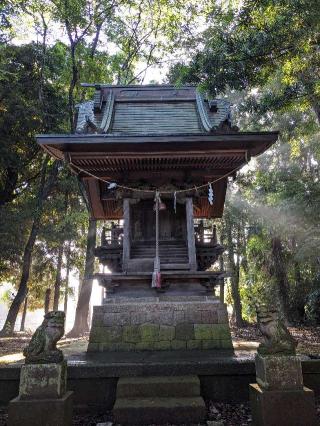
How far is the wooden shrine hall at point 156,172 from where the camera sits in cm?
695

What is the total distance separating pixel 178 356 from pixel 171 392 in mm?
1168

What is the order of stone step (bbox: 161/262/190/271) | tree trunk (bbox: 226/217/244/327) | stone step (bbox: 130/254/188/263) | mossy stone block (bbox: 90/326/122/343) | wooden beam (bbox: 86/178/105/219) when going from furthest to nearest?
tree trunk (bbox: 226/217/244/327)
wooden beam (bbox: 86/178/105/219)
stone step (bbox: 130/254/188/263)
stone step (bbox: 161/262/190/271)
mossy stone block (bbox: 90/326/122/343)

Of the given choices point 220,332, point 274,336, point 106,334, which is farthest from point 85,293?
point 274,336

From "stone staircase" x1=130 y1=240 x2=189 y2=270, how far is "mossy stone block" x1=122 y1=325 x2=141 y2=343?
1.47 m

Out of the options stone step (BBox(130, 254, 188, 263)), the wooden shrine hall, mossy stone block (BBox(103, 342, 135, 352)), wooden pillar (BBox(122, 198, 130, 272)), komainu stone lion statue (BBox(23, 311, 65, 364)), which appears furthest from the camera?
stone step (BBox(130, 254, 188, 263))

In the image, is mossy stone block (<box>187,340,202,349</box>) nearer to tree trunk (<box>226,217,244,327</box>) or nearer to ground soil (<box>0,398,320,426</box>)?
ground soil (<box>0,398,320,426</box>)

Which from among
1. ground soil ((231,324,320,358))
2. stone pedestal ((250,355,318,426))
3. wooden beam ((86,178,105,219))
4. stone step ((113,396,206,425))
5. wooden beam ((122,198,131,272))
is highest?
wooden beam ((86,178,105,219))

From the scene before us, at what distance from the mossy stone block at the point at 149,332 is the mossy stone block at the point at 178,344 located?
34 cm

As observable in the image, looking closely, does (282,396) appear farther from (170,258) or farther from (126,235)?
(126,235)

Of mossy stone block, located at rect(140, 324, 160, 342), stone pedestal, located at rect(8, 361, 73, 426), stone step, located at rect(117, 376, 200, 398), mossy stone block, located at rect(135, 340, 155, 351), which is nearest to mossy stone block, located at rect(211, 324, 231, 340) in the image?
mossy stone block, located at rect(140, 324, 160, 342)

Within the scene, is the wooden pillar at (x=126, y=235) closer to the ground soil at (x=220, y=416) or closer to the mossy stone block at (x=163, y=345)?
the mossy stone block at (x=163, y=345)

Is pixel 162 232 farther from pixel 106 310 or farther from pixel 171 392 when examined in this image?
pixel 171 392

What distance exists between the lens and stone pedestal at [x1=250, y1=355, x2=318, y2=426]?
3.69 metres

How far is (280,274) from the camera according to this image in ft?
58.0
